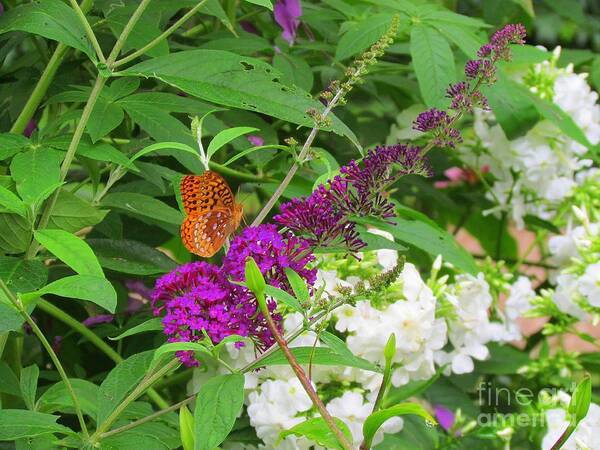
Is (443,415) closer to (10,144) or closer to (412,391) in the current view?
(412,391)

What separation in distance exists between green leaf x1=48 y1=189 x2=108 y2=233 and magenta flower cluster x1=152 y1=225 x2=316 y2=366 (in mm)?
222

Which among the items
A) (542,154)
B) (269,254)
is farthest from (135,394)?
(542,154)

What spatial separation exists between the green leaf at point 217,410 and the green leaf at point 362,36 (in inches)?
22.5

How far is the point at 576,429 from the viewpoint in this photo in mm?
1049

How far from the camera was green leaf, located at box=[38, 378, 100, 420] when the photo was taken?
2.94 feet

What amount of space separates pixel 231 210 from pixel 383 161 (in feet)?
0.49

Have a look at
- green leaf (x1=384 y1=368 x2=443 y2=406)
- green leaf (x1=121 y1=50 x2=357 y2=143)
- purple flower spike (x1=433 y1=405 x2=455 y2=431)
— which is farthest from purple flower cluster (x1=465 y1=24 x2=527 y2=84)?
purple flower spike (x1=433 y1=405 x2=455 y2=431)

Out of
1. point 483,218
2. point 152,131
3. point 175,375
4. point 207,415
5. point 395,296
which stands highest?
point 152,131

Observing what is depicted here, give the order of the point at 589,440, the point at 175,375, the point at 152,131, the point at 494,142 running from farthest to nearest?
the point at 494,142 → the point at 175,375 → the point at 589,440 → the point at 152,131

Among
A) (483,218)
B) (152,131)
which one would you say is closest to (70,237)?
(152,131)

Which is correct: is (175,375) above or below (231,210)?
below

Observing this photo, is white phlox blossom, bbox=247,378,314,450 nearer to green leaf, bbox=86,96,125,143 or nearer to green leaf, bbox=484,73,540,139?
green leaf, bbox=86,96,125,143

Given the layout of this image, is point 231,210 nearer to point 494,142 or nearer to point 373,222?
point 373,222

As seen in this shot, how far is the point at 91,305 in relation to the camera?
130 centimetres
